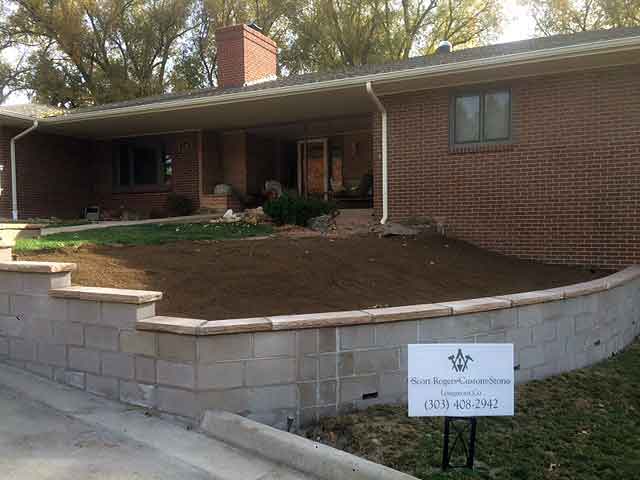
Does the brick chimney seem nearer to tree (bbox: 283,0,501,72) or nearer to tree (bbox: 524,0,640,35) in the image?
tree (bbox: 283,0,501,72)

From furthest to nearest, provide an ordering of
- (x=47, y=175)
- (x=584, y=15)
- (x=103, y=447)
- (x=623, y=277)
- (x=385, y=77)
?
1. (x=584, y=15)
2. (x=47, y=175)
3. (x=385, y=77)
4. (x=623, y=277)
5. (x=103, y=447)

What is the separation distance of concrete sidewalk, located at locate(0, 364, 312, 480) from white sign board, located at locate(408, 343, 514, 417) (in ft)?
2.83

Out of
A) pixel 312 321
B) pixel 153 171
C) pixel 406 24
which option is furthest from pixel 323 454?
pixel 406 24

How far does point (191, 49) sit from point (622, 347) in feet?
85.8

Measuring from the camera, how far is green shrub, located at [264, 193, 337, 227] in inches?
387

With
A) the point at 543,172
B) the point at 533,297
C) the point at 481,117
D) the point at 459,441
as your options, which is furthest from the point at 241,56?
the point at 459,441

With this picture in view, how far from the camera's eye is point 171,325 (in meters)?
3.87

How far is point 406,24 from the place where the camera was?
83.2ft

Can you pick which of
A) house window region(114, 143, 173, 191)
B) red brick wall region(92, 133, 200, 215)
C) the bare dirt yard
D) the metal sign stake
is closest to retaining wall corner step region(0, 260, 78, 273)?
the bare dirt yard

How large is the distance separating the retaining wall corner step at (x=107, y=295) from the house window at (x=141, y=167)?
10496 mm

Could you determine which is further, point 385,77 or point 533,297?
point 385,77

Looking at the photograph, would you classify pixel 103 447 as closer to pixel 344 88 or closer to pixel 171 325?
pixel 171 325

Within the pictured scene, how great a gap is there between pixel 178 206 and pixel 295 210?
503 cm

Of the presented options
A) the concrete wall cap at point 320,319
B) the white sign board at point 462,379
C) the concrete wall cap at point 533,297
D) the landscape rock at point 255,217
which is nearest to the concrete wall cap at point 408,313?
the concrete wall cap at point 320,319
